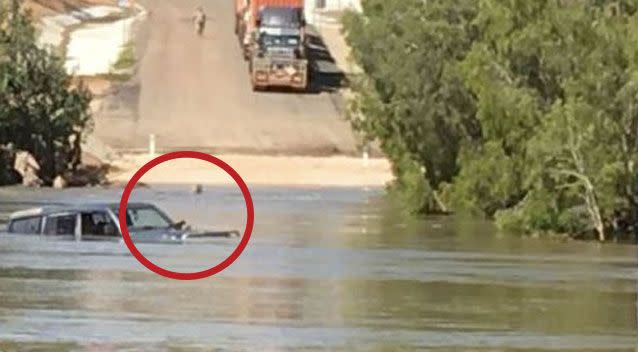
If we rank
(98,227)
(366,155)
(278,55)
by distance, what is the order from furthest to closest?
(278,55) < (366,155) < (98,227)

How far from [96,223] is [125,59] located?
5446 cm

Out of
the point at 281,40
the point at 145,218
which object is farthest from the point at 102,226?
the point at 281,40

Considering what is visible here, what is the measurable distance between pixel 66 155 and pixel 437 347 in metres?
45.5

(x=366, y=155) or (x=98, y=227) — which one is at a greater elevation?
(x=98, y=227)

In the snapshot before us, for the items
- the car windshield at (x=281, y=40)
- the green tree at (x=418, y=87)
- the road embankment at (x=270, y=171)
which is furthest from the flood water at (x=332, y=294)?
the car windshield at (x=281, y=40)

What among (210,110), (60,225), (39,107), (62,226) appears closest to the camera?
(62,226)

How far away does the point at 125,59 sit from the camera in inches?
3637

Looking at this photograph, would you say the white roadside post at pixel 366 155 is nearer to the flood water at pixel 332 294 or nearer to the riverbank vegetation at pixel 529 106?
the riverbank vegetation at pixel 529 106

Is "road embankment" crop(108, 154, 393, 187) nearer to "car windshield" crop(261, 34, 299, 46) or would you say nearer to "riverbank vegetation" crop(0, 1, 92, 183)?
"riverbank vegetation" crop(0, 1, 92, 183)

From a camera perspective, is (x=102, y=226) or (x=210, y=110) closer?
(x=102, y=226)

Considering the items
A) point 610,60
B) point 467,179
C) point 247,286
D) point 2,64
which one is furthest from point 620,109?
point 2,64

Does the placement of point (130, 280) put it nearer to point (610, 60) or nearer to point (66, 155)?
point (610, 60)

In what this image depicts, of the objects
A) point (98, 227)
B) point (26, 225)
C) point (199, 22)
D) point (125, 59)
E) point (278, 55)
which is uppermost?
point (98, 227)

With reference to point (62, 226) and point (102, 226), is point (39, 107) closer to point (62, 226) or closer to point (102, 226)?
point (62, 226)
